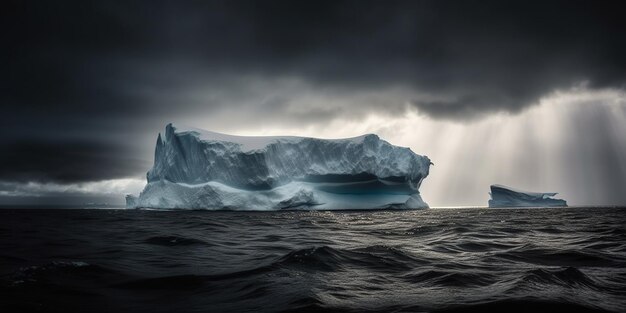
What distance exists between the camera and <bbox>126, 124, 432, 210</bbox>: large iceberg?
43594 mm

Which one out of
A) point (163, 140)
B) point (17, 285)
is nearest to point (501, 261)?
point (17, 285)

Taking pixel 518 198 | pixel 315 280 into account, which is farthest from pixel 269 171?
pixel 518 198

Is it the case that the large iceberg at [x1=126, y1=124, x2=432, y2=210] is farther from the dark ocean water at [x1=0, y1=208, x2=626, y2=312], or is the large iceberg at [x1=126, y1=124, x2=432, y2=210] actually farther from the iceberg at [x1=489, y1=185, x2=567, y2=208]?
the dark ocean water at [x1=0, y1=208, x2=626, y2=312]

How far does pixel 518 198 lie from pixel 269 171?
50.7 m

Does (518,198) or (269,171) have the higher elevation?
(269,171)

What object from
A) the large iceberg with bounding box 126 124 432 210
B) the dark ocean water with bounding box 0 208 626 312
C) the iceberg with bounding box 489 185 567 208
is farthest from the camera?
the iceberg with bounding box 489 185 567 208

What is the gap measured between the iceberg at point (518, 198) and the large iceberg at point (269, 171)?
2713 cm

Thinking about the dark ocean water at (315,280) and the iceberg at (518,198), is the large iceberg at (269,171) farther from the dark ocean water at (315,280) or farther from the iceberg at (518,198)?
the dark ocean water at (315,280)

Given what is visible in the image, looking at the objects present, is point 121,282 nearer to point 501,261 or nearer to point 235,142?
point 501,261

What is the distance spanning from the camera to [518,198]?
229ft

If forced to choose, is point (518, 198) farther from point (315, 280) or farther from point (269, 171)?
point (315, 280)

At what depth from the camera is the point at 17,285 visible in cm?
498

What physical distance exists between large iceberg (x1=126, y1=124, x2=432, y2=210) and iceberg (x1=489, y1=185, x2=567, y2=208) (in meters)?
27.1

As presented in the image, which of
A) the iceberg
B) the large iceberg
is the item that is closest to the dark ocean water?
the large iceberg
